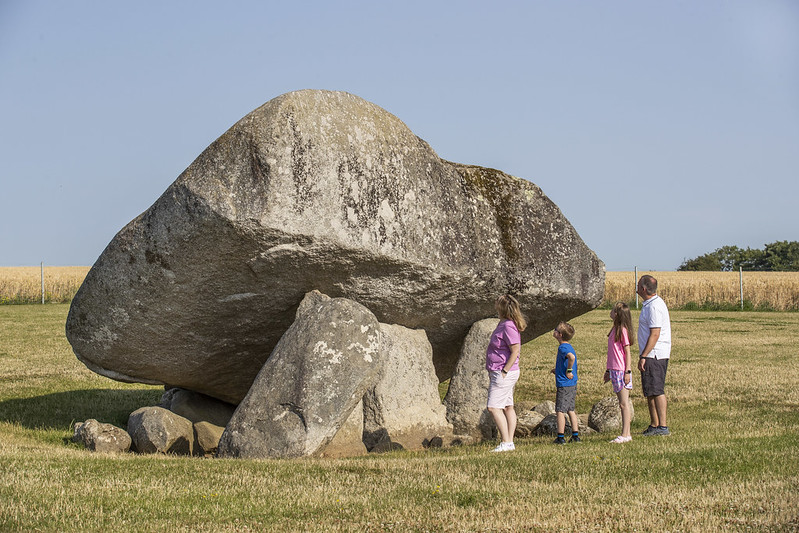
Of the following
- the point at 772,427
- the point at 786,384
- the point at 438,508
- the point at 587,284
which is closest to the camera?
the point at 438,508

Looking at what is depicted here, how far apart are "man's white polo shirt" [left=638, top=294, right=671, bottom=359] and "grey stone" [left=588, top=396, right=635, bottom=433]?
5.42 feet

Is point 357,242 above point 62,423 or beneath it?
above

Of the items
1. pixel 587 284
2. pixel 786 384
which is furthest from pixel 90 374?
pixel 786 384

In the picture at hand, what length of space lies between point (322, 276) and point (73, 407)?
6.47 metres

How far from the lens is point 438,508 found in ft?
21.3

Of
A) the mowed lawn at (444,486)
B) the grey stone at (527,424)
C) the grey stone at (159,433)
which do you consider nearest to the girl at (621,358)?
the mowed lawn at (444,486)

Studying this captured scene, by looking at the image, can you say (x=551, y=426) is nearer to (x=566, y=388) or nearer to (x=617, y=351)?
(x=566, y=388)

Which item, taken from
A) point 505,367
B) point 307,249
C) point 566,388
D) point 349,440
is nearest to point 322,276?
point 307,249

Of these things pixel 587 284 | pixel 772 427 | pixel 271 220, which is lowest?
pixel 772 427

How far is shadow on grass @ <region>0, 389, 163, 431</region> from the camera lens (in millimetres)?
12906

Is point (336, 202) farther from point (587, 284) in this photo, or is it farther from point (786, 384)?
point (786, 384)

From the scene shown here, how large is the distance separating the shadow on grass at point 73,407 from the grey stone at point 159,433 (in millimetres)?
A: 1978

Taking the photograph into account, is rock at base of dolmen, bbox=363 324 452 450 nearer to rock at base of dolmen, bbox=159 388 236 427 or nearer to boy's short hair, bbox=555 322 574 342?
boy's short hair, bbox=555 322 574 342

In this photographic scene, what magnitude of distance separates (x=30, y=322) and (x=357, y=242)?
23615 mm
